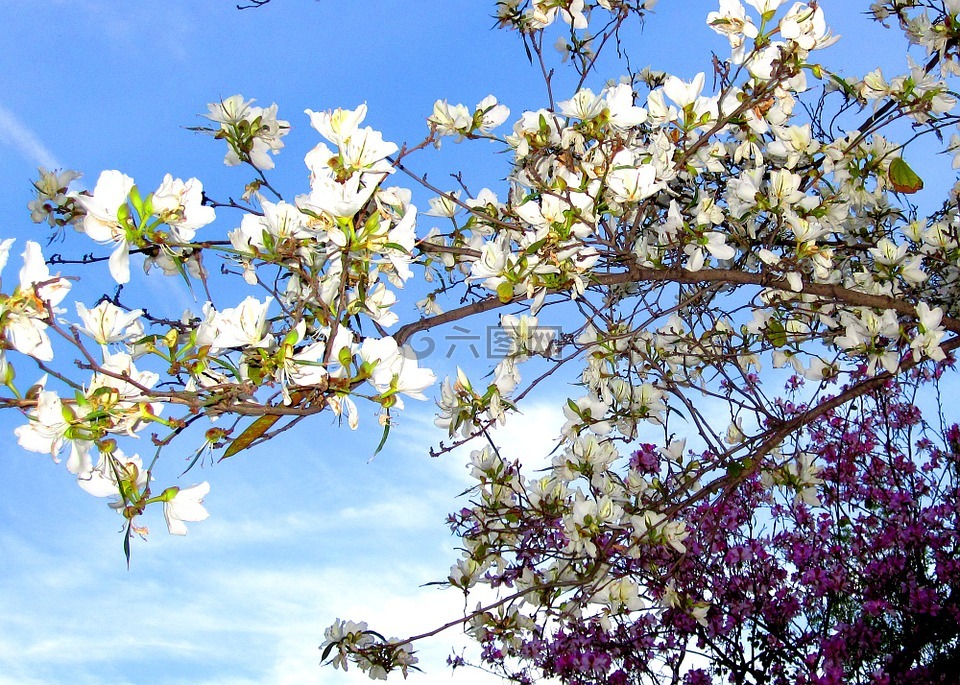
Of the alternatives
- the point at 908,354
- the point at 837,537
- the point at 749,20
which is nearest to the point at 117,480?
the point at 749,20

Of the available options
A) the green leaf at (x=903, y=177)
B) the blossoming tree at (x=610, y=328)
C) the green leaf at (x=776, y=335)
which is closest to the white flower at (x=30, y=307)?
the blossoming tree at (x=610, y=328)

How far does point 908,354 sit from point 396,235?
5.79 ft

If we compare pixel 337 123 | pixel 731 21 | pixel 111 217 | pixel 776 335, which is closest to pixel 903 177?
pixel 776 335

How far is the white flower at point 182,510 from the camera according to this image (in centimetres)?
145

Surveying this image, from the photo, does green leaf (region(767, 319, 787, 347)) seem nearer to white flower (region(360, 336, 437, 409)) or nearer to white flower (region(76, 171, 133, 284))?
white flower (region(360, 336, 437, 409))

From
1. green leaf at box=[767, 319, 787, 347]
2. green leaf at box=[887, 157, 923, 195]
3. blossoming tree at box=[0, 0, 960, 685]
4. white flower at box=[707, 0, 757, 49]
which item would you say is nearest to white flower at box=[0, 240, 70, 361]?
blossoming tree at box=[0, 0, 960, 685]

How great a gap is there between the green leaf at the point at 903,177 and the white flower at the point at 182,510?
2.11 m

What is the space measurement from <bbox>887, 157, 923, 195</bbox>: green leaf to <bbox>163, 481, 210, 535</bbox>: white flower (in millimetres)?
2106

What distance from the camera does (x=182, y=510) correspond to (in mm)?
1452

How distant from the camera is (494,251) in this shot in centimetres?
172

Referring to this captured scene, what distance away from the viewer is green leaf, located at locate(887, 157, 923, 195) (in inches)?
97.0

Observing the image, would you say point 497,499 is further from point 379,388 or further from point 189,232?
point 189,232

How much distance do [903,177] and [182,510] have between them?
215 cm

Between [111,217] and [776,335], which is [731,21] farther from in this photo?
→ [111,217]
